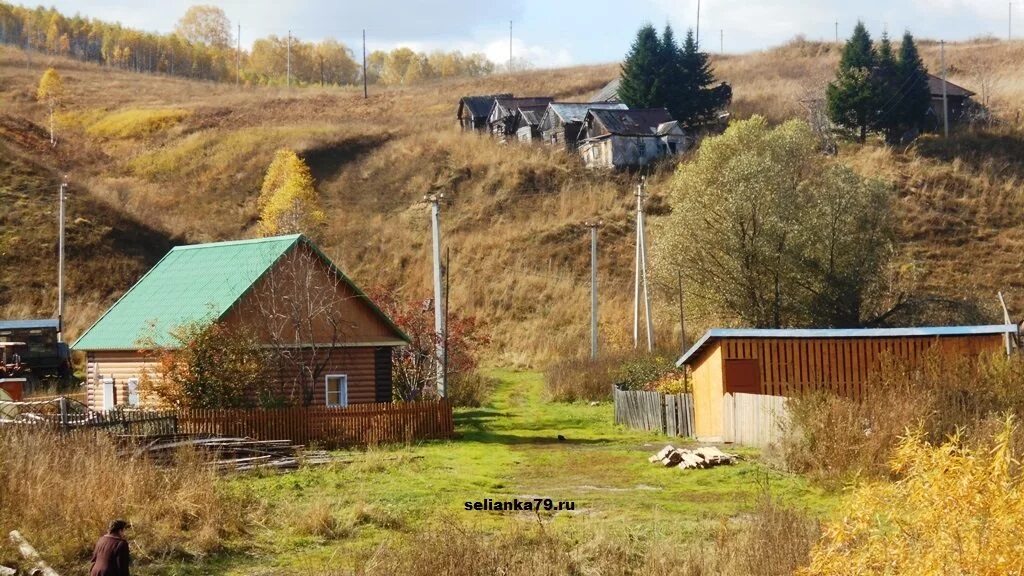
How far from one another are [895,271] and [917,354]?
35995 millimetres

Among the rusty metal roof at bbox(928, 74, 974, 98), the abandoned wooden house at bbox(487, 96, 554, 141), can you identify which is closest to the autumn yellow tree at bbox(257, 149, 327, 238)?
the abandoned wooden house at bbox(487, 96, 554, 141)

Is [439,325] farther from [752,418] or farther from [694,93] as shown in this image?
[694,93]

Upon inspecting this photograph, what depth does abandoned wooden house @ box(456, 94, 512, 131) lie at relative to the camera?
97188 millimetres

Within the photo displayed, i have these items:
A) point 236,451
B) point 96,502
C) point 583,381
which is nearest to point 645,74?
point 583,381

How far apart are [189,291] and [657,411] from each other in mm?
14989

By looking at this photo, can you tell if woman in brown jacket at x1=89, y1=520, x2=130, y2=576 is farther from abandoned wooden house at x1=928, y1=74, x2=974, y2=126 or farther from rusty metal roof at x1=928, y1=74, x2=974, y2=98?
rusty metal roof at x1=928, y1=74, x2=974, y2=98

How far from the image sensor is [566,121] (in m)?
87.2

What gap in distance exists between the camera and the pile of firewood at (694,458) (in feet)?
78.2

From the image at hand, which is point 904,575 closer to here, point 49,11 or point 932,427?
point 932,427

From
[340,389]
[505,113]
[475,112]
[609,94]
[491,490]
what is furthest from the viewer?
[609,94]

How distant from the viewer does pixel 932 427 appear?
21547 millimetres

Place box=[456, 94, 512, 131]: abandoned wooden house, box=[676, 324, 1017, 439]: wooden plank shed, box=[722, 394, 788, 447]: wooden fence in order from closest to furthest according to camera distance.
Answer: box=[722, 394, 788, 447]: wooden fence, box=[676, 324, 1017, 439]: wooden plank shed, box=[456, 94, 512, 131]: abandoned wooden house

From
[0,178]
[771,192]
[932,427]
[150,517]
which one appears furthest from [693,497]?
[0,178]

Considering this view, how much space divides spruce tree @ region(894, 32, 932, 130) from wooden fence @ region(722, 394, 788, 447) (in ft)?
194
